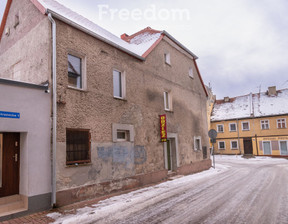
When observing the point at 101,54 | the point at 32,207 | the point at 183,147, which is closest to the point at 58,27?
the point at 101,54

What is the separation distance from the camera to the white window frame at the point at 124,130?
9236 millimetres

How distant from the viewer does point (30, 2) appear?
8.60m

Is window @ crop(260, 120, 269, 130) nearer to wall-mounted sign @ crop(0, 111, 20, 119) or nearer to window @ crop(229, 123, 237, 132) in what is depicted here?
window @ crop(229, 123, 237, 132)

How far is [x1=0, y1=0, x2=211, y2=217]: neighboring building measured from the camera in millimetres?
7422

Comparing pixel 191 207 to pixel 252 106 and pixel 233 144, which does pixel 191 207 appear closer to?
pixel 233 144

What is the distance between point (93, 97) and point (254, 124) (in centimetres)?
3024

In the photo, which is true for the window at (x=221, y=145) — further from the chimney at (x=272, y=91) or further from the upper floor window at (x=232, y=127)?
the chimney at (x=272, y=91)

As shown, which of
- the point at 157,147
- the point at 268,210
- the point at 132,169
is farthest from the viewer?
the point at 157,147

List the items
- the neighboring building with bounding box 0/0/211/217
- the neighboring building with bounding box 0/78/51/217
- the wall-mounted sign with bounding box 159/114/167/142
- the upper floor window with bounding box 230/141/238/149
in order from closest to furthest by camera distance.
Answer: the neighboring building with bounding box 0/78/51/217, the neighboring building with bounding box 0/0/211/217, the wall-mounted sign with bounding box 159/114/167/142, the upper floor window with bounding box 230/141/238/149

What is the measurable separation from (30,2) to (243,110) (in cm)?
3336

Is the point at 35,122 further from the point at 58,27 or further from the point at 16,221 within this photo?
the point at 58,27

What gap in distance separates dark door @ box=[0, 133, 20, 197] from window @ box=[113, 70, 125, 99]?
4.46m

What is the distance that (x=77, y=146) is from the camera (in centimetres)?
787


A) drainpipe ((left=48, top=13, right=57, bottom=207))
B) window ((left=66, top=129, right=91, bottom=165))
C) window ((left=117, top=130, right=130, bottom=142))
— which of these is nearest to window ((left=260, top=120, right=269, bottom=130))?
window ((left=117, top=130, right=130, bottom=142))
